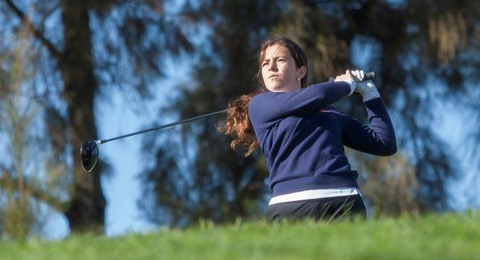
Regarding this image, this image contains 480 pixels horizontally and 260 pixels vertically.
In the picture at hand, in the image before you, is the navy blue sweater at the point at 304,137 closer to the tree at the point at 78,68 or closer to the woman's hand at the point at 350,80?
the woman's hand at the point at 350,80

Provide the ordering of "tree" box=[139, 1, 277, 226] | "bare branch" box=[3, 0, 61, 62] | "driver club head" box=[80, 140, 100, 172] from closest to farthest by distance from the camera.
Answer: "driver club head" box=[80, 140, 100, 172]
"bare branch" box=[3, 0, 61, 62]
"tree" box=[139, 1, 277, 226]

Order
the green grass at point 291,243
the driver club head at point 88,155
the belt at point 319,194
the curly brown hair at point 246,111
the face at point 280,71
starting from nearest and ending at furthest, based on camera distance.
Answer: the green grass at point 291,243 < the belt at point 319,194 < the face at point 280,71 < the curly brown hair at point 246,111 < the driver club head at point 88,155

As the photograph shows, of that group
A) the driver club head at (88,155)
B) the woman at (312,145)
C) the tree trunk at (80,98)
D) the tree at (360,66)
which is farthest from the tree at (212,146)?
the woman at (312,145)

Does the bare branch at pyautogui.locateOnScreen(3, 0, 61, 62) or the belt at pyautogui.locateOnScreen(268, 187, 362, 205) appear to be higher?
the bare branch at pyautogui.locateOnScreen(3, 0, 61, 62)

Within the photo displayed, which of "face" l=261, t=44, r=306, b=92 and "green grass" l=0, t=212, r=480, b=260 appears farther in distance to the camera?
"face" l=261, t=44, r=306, b=92

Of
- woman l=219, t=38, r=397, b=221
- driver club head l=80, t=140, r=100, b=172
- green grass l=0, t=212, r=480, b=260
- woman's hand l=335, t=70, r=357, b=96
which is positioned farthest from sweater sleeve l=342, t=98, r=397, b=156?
driver club head l=80, t=140, r=100, b=172

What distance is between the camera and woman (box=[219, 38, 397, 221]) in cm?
762

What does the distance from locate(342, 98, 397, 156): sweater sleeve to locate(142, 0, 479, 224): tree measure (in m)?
13.4

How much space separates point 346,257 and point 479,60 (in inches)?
742

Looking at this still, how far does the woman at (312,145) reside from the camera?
7.62 meters

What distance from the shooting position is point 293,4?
22.3m

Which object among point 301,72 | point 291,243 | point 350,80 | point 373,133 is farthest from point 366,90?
point 291,243

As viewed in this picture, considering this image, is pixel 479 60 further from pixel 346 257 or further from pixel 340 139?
pixel 346 257

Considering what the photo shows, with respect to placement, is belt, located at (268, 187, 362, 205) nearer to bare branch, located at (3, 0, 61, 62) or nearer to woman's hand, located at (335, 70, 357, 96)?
woman's hand, located at (335, 70, 357, 96)
